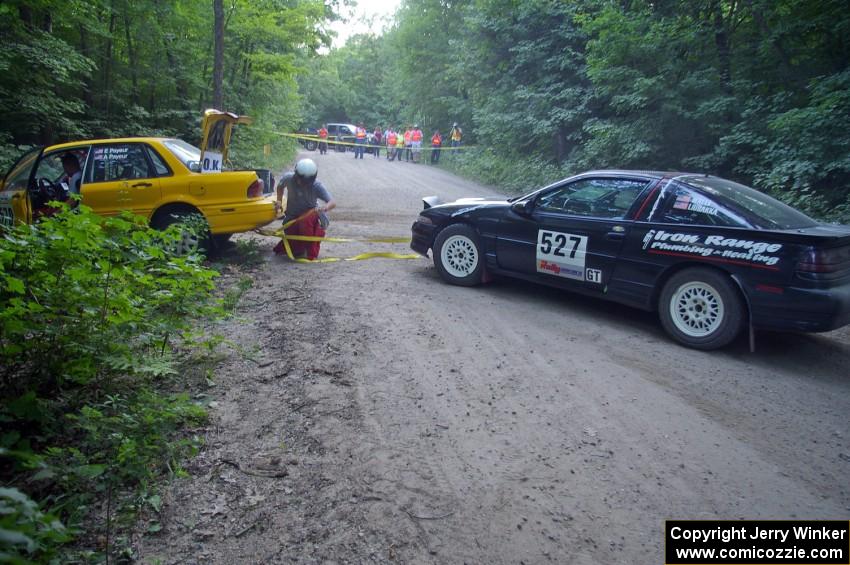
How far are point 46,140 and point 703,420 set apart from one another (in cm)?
1402

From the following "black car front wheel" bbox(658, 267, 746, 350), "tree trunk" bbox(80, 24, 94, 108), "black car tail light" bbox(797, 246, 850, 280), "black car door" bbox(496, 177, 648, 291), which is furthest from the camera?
"tree trunk" bbox(80, 24, 94, 108)

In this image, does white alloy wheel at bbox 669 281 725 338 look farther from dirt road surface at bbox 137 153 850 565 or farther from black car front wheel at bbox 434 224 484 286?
black car front wheel at bbox 434 224 484 286

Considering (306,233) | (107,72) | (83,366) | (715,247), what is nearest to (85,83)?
(107,72)

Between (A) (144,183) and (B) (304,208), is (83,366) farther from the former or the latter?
(B) (304,208)

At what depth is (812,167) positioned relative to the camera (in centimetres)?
955

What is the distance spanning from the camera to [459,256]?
735 centimetres

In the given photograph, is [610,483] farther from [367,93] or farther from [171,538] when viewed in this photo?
[367,93]

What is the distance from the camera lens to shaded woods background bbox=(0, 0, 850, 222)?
10727 mm

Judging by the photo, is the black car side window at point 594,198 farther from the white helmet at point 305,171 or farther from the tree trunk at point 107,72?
the tree trunk at point 107,72

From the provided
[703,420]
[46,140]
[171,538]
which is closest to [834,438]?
[703,420]

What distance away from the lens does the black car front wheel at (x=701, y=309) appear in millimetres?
5254

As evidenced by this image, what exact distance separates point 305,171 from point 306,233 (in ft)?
2.99

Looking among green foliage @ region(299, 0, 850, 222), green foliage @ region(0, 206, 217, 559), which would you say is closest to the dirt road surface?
green foliage @ region(0, 206, 217, 559)

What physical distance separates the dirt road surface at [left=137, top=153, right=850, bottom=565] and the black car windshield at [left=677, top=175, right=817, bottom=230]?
1178 millimetres
